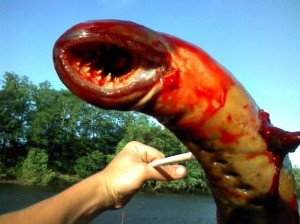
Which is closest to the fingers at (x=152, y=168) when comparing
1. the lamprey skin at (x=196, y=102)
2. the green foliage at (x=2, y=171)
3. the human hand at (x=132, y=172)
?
the human hand at (x=132, y=172)

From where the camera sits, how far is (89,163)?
5884cm

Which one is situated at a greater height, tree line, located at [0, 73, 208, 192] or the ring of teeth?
tree line, located at [0, 73, 208, 192]

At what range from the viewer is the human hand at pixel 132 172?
3.01 meters

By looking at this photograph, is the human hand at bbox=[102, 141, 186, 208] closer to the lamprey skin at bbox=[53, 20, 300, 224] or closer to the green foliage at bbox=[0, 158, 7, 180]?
the lamprey skin at bbox=[53, 20, 300, 224]

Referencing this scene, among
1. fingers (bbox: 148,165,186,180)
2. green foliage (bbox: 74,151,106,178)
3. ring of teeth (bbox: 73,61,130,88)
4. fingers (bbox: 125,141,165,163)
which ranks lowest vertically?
fingers (bbox: 148,165,186,180)

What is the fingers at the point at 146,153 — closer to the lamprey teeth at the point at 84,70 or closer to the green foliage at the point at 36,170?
the lamprey teeth at the point at 84,70

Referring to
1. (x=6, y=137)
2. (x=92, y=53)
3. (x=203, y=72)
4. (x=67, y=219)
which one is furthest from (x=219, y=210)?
(x=6, y=137)

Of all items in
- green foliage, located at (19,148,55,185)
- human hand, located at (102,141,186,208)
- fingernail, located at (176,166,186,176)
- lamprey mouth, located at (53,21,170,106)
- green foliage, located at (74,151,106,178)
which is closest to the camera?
lamprey mouth, located at (53,21,170,106)

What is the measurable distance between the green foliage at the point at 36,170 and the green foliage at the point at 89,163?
707cm

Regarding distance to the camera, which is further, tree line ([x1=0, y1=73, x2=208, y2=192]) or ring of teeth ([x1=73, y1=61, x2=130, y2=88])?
tree line ([x1=0, y1=73, x2=208, y2=192])

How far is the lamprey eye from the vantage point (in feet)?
5.07

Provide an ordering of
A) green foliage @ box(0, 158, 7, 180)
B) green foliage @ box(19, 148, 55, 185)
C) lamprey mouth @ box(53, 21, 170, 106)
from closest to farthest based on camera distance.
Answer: lamprey mouth @ box(53, 21, 170, 106) < green foliage @ box(19, 148, 55, 185) < green foliage @ box(0, 158, 7, 180)

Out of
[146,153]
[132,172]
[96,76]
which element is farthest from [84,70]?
[146,153]

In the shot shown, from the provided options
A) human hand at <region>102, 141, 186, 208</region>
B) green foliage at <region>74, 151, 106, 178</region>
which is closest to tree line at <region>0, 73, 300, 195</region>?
green foliage at <region>74, 151, 106, 178</region>
